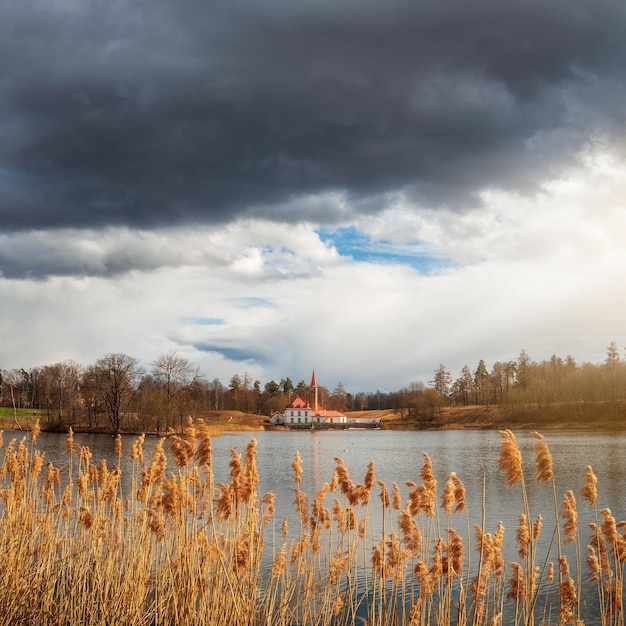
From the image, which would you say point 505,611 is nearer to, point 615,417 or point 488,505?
point 488,505

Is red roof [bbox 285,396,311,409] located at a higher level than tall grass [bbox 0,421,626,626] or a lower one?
lower

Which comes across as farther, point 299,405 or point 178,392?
point 299,405

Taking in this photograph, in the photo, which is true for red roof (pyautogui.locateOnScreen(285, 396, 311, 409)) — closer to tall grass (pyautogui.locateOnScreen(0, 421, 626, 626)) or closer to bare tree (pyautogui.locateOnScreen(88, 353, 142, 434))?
bare tree (pyautogui.locateOnScreen(88, 353, 142, 434))

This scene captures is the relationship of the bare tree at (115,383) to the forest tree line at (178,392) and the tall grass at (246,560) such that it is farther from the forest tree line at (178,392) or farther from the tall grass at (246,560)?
the tall grass at (246,560)

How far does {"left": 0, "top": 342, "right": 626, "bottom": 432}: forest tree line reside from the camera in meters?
84.2

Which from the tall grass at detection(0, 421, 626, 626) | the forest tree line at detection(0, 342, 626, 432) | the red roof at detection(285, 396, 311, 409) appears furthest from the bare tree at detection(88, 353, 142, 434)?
the tall grass at detection(0, 421, 626, 626)

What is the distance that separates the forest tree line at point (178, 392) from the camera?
276ft

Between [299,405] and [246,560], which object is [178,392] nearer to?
[299,405]

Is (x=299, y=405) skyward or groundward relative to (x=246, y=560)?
groundward

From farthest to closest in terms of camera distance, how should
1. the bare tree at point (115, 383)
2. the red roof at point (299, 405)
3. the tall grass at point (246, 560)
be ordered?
1. the red roof at point (299, 405)
2. the bare tree at point (115, 383)
3. the tall grass at point (246, 560)

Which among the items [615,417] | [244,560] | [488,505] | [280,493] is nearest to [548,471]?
[244,560]

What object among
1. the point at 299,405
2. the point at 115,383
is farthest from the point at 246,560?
the point at 299,405

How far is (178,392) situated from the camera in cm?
9175

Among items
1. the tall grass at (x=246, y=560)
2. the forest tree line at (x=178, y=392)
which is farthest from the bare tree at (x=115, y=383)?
the tall grass at (x=246, y=560)
